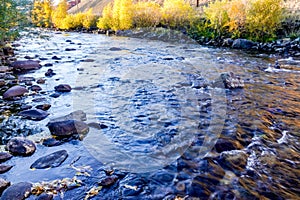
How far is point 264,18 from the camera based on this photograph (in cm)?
2180

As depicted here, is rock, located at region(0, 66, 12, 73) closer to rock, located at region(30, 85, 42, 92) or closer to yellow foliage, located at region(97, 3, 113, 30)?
rock, located at region(30, 85, 42, 92)

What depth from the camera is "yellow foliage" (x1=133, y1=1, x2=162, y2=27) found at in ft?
120

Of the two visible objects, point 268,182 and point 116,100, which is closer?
point 268,182

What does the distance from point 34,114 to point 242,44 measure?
1891 centimetres

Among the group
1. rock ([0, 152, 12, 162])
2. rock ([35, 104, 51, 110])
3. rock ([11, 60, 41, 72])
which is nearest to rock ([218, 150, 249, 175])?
rock ([0, 152, 12, 162])

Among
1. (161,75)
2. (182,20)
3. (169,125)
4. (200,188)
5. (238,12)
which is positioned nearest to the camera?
(200,188)

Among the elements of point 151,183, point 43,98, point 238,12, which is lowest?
point 151,183

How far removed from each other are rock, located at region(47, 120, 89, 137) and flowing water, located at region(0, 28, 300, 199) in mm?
215

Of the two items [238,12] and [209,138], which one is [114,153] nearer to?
[209,138]

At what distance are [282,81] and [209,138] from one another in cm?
720

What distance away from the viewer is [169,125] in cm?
699

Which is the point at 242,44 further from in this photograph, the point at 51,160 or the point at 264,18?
the point at 51,160

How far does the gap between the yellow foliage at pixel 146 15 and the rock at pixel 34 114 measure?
Answer: 31.6 metres

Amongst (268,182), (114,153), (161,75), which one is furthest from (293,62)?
(114,153)
